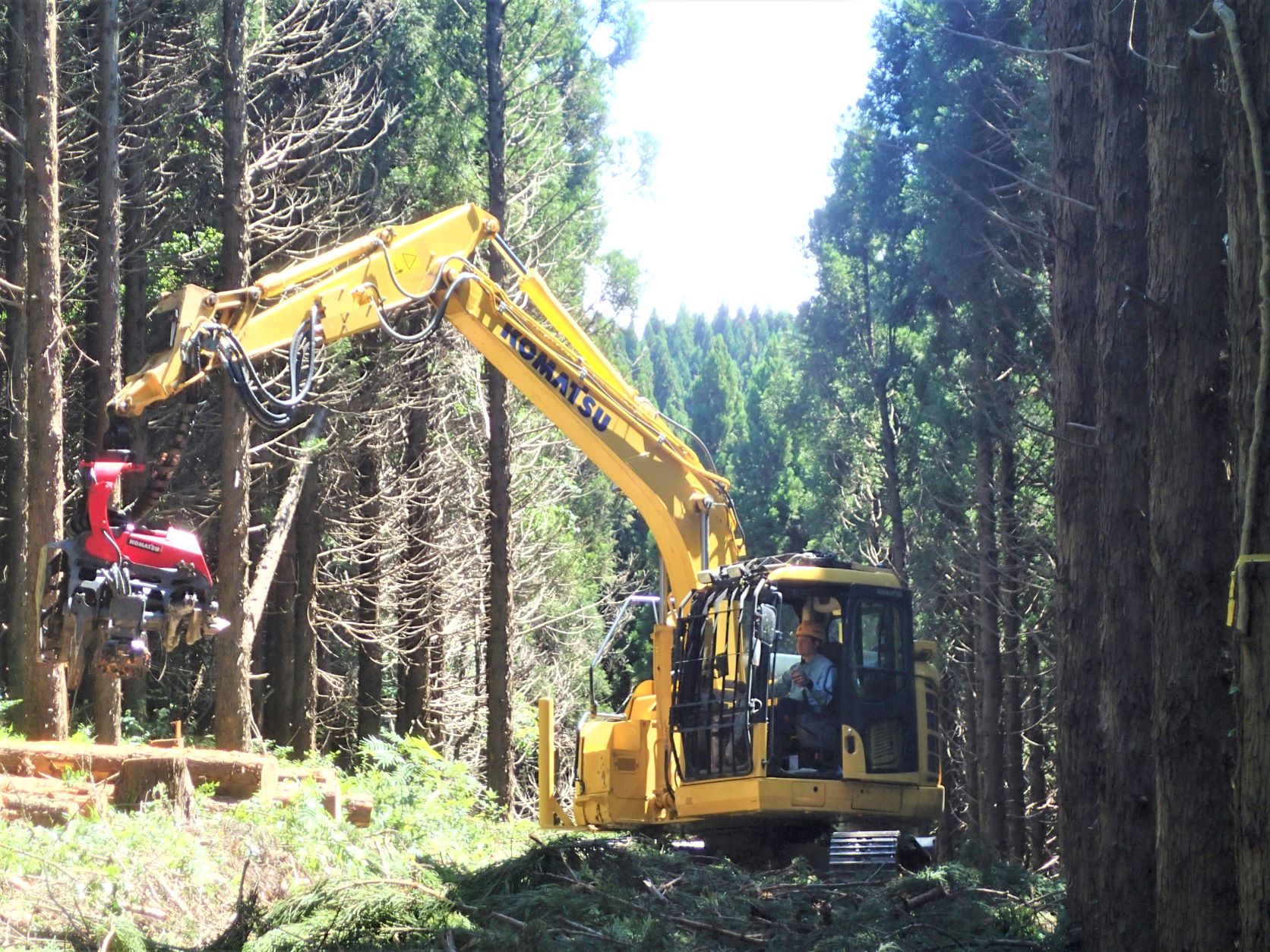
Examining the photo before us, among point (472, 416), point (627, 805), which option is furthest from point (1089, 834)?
point (472, 416)

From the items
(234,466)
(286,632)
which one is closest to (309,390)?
(234,466)

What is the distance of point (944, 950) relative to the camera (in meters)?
7.30

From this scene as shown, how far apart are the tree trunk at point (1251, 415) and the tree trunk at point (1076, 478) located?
8.84ft

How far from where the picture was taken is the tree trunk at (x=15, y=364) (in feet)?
60.7

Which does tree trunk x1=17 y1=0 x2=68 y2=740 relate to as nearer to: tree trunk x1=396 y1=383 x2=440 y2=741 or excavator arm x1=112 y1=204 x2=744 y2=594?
excavator arm x1=112 y1=204 x2=744 y2=594

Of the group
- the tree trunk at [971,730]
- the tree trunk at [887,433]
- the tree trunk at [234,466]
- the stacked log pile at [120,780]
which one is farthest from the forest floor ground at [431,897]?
the tree trunk at [887,433]

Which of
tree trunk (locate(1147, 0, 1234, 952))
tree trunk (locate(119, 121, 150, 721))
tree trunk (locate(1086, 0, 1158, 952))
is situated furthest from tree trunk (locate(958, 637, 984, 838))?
tree trunk (locate(1147, 0, 1234, 952))

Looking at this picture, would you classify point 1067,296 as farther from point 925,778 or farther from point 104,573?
point 104,573

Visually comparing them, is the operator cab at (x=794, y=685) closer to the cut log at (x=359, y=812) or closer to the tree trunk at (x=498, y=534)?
the cut log at (x=359, y=812)

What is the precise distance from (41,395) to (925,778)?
31.4 ft

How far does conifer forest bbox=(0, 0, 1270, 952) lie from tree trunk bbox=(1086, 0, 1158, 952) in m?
0.02

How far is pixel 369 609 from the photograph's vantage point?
25.5 metres

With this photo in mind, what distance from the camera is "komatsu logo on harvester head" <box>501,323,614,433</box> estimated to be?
46.3ft

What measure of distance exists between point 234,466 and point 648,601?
253 inches
